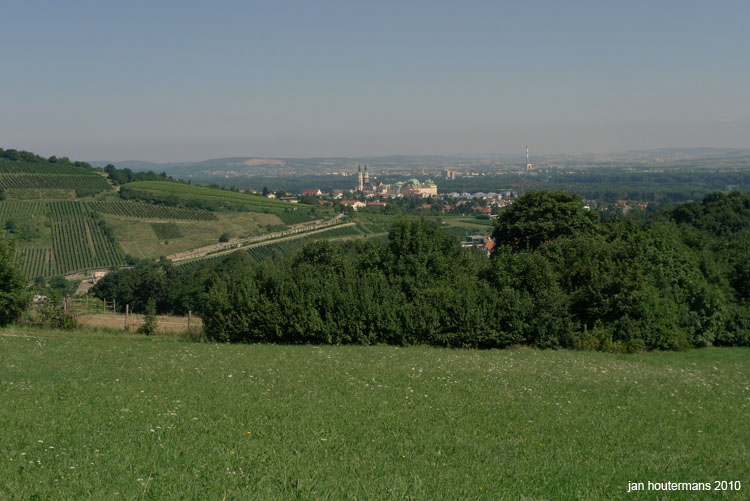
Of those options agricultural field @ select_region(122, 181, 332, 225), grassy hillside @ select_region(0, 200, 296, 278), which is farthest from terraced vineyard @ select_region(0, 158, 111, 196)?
grassy hillside @ select_region(0, 200, 296, 278)

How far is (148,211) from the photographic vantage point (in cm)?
13238

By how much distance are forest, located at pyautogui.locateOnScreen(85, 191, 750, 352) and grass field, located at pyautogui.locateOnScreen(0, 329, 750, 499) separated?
9.80 meters

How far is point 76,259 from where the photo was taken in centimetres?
9844

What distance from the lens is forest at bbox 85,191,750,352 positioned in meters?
28.3

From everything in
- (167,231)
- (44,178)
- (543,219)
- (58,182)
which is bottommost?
(167,231)

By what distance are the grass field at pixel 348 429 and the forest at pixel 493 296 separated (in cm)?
980

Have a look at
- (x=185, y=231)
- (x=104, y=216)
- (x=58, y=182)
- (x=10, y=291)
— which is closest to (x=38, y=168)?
(x=58, y=182)

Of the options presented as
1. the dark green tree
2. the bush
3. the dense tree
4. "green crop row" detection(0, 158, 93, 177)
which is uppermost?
"green crop row" detection(0, 158, 93, 177)

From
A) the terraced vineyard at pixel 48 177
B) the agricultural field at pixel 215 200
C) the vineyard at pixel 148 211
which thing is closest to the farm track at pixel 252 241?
the agricultural field at pixel 215 200

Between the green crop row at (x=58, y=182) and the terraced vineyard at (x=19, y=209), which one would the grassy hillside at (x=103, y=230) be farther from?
the green crop row at (x=58, y=182)

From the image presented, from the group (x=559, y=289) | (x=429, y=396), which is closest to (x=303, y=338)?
(x=559, y=289)

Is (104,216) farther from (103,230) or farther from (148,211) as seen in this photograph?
(148,211)

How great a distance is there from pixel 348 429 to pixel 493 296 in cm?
1935

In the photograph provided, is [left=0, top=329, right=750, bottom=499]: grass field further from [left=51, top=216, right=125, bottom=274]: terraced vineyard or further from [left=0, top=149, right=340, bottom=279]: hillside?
[left=51, top=216, right=125, bottom=274]: terraced vineyard
